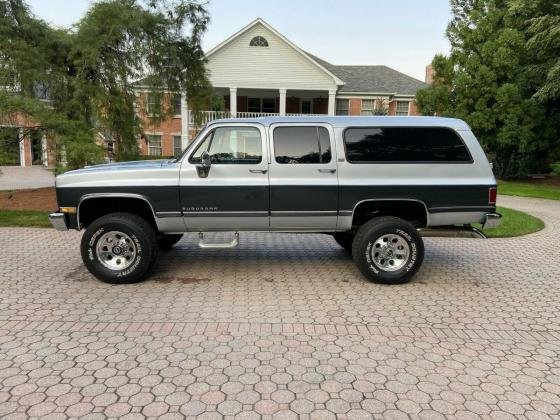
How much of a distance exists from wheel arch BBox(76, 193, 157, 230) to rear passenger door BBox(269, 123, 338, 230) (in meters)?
1.73

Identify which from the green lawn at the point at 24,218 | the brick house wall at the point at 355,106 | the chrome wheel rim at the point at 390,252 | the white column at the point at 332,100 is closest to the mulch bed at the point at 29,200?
the green lawn at the point at 24,218

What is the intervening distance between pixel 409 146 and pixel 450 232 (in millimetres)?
1309

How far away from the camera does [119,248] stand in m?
5.78

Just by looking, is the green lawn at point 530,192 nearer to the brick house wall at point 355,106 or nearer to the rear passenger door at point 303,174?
the brick house wall at point 355,106

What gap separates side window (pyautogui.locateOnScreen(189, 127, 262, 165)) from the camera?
Answer: 5.69 m

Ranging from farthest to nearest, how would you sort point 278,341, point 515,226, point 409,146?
point 515,226, point 409,146, point 278,341

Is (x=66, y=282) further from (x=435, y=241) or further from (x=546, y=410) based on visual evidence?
(x=435, y=241)

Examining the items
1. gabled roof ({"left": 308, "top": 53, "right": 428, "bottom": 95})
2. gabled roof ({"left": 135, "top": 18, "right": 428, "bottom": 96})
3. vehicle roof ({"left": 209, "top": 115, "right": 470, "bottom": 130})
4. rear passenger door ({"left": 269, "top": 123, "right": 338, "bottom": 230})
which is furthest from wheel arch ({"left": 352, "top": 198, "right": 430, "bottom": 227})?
gabled roof ({"left": 308, "top": 53, "right": 428, "bottom": 95})

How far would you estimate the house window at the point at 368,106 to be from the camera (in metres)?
31.2

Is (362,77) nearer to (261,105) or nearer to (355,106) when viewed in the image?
(355,106)

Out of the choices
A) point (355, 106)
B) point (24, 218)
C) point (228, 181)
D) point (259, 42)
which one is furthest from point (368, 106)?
point (228, 181)

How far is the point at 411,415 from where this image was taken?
10.1 feet

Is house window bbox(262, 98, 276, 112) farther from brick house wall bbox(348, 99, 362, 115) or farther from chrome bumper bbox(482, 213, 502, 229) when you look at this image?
chrome bumper bbox(482, 213, 502, 229)

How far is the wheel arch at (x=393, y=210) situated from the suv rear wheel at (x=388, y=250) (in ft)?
0.65
